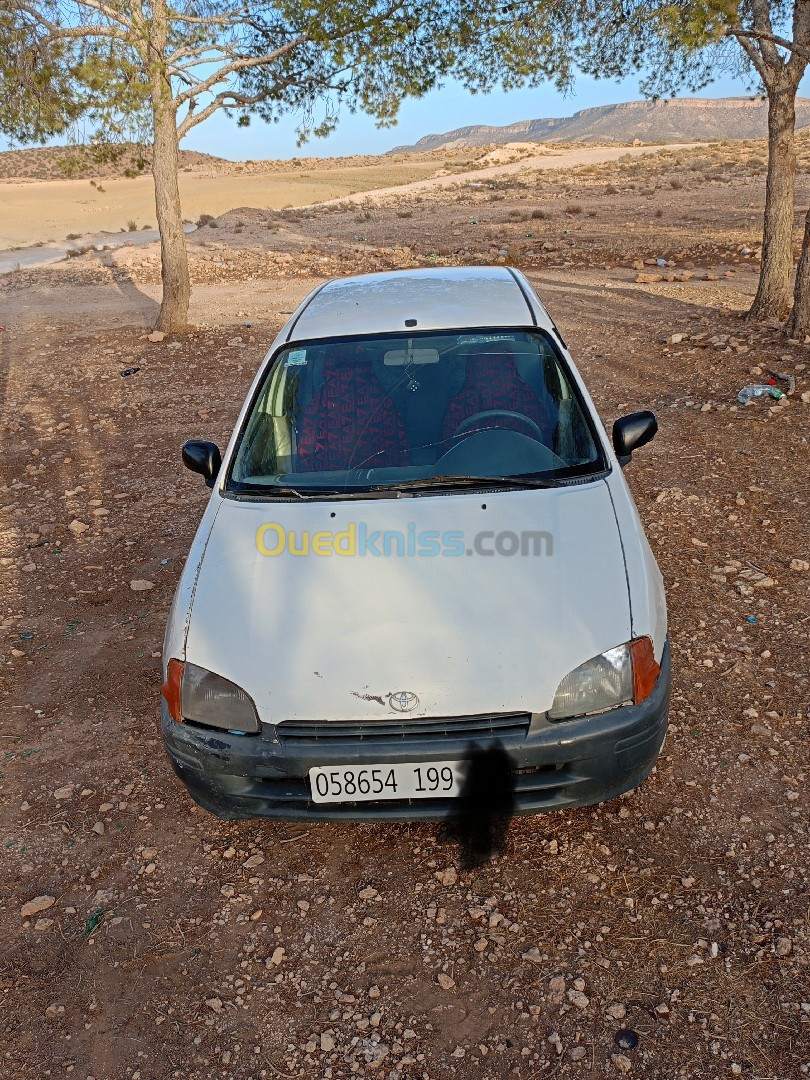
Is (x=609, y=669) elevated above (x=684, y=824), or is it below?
above

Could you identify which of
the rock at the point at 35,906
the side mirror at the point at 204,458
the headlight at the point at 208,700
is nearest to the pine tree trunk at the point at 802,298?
the side mirror at the point at 204,458

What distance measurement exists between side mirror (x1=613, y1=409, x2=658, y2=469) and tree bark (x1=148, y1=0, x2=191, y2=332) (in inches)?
359

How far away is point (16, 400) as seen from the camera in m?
9.62

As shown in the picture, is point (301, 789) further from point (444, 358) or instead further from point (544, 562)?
point (444, 358)

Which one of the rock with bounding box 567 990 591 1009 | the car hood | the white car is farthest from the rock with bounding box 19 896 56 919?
the rock with bounding box 567 990 591 1009

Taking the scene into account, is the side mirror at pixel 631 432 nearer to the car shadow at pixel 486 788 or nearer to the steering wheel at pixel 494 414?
the steering wheel at pixel 494 414

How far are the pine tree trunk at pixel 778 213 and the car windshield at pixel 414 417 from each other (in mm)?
7760

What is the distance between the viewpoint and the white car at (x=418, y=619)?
2.51 m

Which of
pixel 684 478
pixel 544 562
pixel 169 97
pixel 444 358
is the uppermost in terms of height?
pixel 169 97

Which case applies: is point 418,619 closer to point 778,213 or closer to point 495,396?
point 495,396

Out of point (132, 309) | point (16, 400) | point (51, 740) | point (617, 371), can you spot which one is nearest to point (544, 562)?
point (51, 740)

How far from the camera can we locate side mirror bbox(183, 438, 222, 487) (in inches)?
142

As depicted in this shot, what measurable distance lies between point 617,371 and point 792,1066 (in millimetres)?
7699

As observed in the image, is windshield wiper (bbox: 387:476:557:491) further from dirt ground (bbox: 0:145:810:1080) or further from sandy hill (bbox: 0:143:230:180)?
sandy hill (bbox: 0:143:230:180)
